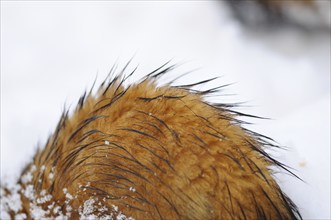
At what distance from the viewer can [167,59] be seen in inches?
38.0

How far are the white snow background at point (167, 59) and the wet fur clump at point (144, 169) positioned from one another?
6 cm

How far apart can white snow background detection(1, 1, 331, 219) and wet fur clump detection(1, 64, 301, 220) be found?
64 millimetres

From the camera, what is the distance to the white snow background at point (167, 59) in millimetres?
840

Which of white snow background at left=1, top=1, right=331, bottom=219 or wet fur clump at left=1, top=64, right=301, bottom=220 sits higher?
white snow background at left=1, top=1, right=331, bottom=219

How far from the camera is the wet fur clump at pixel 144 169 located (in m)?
0.72

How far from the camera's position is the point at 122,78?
83cm

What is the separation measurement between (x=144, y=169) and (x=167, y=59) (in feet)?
1.00

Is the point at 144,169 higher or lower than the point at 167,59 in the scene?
lower

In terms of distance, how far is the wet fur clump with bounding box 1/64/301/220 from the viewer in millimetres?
722

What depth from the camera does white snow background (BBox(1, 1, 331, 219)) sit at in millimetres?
840

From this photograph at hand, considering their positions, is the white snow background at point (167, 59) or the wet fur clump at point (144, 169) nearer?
the wet fur clump at point (144, 169)

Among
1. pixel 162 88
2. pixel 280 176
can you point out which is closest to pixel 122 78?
pixel 162 88

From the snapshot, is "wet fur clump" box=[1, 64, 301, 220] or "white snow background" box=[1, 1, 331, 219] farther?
"white snow background" box=[1, 1, 331, 219]

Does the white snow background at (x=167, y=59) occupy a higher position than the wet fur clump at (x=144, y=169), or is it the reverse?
the white snow background at (x=167, y=59)
